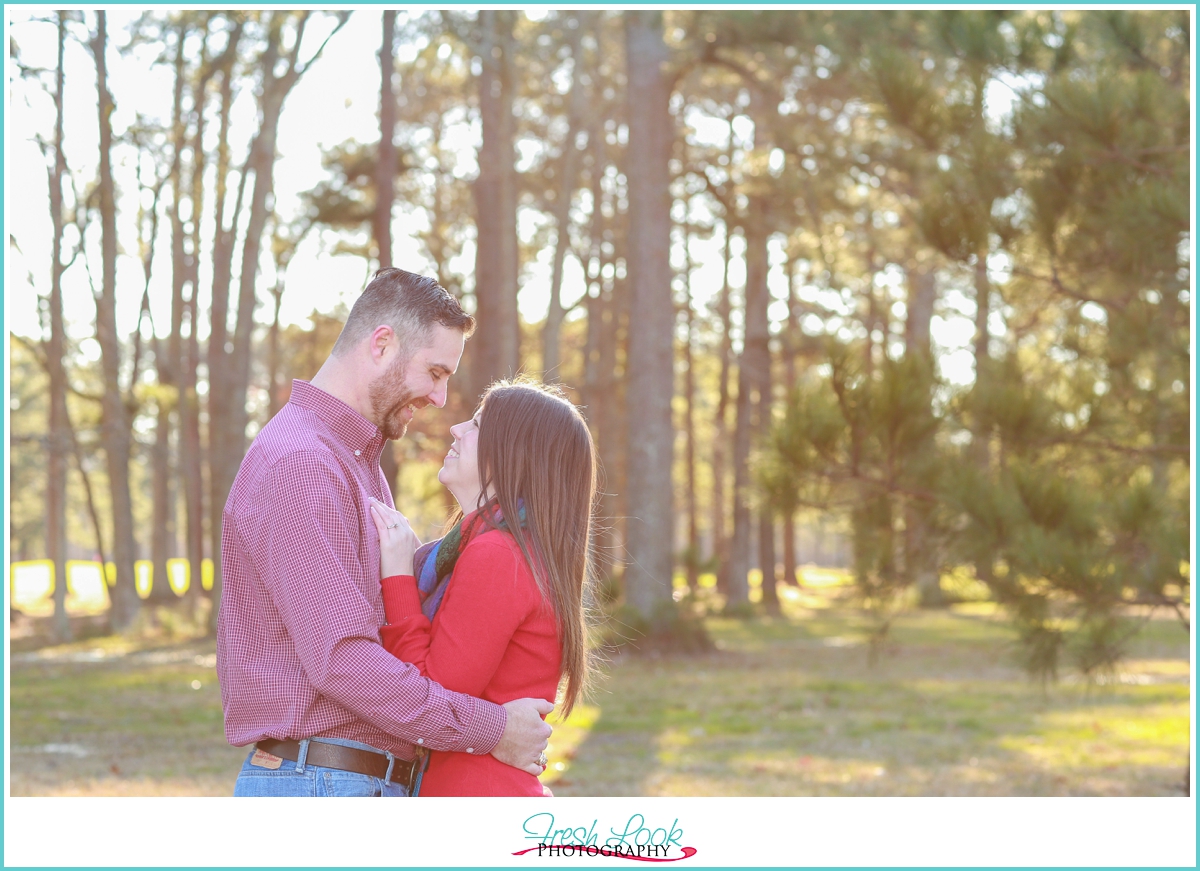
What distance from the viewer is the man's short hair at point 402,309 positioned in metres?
2.71

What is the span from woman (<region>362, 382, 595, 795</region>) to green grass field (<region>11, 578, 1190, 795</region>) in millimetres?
4874

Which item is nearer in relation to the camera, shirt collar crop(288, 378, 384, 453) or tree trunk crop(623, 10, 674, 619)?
shirt collar crop(288, 378, 384, 453)

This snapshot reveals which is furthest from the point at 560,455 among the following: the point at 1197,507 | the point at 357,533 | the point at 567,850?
the point at 1197,507

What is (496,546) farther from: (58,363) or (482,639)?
(58,363)

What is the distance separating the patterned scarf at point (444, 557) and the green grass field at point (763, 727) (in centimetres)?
490

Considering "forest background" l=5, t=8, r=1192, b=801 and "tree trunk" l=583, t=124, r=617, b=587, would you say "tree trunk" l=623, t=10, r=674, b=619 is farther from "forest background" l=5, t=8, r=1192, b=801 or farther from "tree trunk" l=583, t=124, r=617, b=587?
"tree trunk" l=583, t=124, r=617, b=587

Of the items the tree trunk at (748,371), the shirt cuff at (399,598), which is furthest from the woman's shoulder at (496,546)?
the tree trunk at (748,371)

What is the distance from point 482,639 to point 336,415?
0.63 metres

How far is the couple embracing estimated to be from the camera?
2426 mm

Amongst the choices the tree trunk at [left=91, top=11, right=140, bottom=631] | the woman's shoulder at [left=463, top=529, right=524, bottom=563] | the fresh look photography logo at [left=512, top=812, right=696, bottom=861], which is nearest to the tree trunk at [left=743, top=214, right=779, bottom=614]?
the tree trunk at [left=91, top=11, right=140, bottom=631]

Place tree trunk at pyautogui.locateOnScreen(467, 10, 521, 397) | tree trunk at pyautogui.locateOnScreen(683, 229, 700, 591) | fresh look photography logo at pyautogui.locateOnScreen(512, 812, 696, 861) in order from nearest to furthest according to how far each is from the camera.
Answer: fresh look photography logo at pyautogui.locateOnScreen(512, 812, 696, 861) → tree trunk at pyautogui.locateOnScreen(467, 10, 521, 397) → tree trunk at pyautogui.locateOnScreen(683, 229, 700, 591)

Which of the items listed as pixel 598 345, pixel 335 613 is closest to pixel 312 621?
pixel 335 613

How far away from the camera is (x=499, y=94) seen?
18.1 meters

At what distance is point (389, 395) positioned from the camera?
2.74 metres
